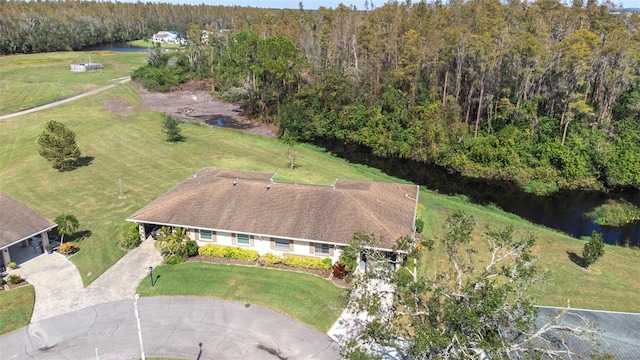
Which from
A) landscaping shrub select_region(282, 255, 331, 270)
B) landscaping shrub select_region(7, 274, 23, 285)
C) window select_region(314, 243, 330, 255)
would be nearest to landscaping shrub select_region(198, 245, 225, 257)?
landscaping shrub select_region(282, 255, 331, 270)

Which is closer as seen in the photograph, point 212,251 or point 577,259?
point 212,251

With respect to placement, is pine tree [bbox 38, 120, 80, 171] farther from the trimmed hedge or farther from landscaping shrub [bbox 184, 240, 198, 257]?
the trimmed hedge

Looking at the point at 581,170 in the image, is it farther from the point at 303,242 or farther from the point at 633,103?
the point at 303,242

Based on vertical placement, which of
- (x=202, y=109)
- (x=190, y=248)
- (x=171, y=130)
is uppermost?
(x=171, y=130)

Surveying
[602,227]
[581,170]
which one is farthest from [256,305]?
[581,170]

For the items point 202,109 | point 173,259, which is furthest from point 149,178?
point 202,109

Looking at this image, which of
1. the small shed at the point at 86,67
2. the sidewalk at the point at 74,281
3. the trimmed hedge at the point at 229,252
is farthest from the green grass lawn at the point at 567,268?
the small shed at the point at 86,67

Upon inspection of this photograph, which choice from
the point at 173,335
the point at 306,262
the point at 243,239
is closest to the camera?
the point at 173,335

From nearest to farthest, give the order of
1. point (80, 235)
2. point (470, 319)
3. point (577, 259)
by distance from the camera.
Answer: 1. point (470, 319)
2. point (577, 259)
3. point (80, 235)

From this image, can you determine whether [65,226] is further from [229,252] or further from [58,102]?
[58,102]

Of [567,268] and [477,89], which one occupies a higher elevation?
[477,89]
